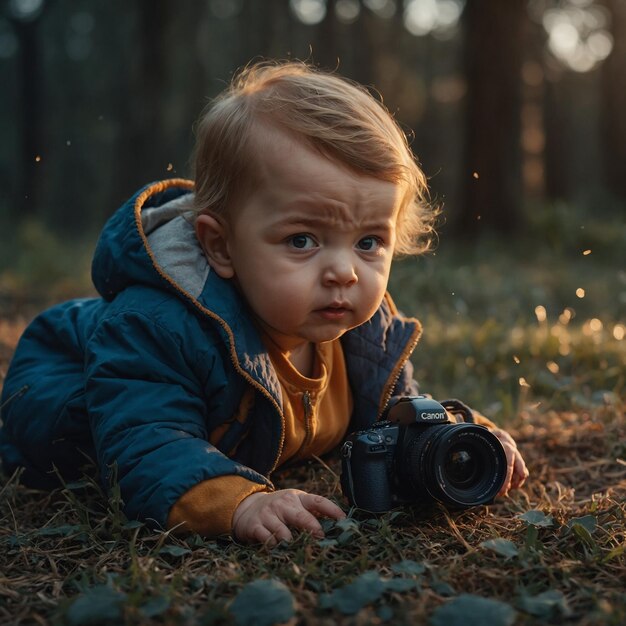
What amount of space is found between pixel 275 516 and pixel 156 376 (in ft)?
1.71

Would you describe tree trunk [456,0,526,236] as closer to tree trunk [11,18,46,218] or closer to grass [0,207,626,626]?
grass [0,207,626,626]

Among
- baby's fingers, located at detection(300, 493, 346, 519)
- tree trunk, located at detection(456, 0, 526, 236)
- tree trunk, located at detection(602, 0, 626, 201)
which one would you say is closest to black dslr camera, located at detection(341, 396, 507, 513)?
baby's fingers, located at detection(300, 493, 346, 519)

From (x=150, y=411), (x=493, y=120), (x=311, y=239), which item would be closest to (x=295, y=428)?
(x=150, y=411)

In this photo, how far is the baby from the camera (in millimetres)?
2160

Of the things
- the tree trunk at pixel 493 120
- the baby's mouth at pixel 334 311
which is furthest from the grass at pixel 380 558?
the tree trunk at pixel 493 120

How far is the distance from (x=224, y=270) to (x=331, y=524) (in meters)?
0.83

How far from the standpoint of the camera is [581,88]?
124 feet

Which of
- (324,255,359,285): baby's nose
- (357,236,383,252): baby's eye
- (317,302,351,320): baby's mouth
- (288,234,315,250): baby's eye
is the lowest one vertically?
(317,302,351,320): baby's mouth

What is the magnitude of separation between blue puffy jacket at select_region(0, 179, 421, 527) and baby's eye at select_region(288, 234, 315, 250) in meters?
0.27

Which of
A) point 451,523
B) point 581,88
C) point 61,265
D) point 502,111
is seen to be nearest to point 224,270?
point 451,523

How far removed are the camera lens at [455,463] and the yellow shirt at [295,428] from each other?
16.5 inches

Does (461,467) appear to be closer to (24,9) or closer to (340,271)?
(340,271)

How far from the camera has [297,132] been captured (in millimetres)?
2297

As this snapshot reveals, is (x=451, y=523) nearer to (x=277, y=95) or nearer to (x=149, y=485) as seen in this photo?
(x=149, y=485)
